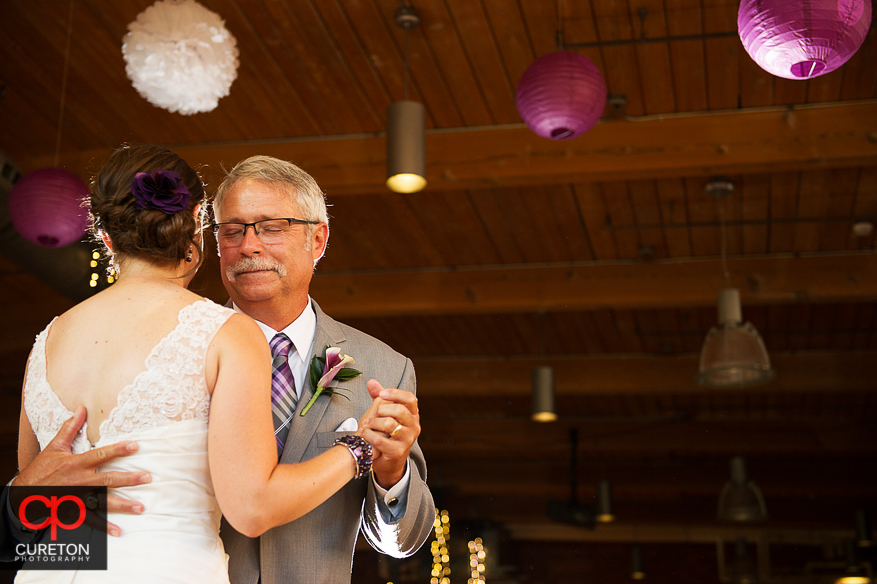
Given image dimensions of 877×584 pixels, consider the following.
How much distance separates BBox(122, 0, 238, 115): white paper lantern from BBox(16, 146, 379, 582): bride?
2.74 feet

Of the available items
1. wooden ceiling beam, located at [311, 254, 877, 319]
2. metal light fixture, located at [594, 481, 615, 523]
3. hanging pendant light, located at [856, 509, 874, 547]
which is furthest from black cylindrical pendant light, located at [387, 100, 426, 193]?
hanging pendant light, located at [856, 509, 874, 547]

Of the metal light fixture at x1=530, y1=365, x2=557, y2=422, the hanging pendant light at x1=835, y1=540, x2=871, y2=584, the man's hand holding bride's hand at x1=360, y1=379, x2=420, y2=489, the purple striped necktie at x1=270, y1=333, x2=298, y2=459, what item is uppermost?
the metal light fixture at x1=530, y1=365, x2=557, y2=422

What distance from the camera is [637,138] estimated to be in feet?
11.1

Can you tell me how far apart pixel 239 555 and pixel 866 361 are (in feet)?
17.8

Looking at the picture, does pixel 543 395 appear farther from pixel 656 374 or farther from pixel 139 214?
pixel 139 214

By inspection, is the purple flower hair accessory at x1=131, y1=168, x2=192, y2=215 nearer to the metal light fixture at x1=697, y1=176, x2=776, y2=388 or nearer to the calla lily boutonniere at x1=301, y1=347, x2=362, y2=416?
the calla lily boutonniere at x1=301, y1=347, x2=362, y2=416

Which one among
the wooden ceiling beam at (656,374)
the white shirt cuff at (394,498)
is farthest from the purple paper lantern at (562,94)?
the wooden ceiling beam at (656,374)

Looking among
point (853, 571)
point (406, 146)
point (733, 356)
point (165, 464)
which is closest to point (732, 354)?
point (733, 356)

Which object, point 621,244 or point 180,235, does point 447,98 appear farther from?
point 180,235

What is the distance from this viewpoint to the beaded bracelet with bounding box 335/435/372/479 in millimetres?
1137

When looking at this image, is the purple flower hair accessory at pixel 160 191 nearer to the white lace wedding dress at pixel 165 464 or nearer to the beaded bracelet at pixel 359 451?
the white lace wedding dress at pixel 165 464

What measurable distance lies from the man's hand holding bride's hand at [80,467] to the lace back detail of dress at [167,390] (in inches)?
0.8

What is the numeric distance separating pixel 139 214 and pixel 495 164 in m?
2.48

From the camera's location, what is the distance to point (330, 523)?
126 cm
